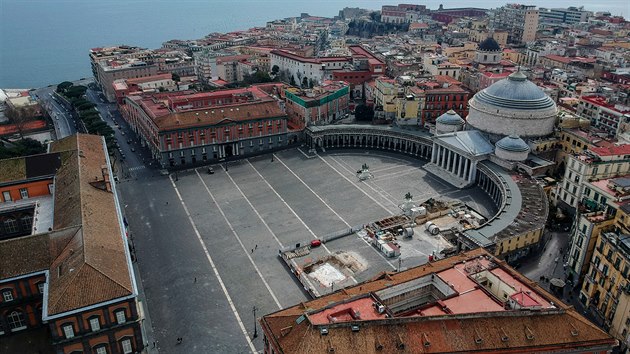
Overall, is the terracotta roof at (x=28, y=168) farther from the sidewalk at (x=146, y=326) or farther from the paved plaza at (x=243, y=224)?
the sidewalk at (x=146, y=326)

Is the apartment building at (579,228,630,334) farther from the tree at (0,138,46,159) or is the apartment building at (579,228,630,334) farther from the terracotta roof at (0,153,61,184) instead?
the tree at (0,138,46,159)

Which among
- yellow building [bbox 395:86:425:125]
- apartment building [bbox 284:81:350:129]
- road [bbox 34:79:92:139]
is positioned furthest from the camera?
road [bbox 34:79:92:139]

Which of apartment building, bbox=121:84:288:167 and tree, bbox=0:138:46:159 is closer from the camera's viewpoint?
tree, bbox=0:138:46:159

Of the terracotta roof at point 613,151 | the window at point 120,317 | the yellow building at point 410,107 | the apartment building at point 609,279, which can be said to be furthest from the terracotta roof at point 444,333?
the yellow building at point 410,107

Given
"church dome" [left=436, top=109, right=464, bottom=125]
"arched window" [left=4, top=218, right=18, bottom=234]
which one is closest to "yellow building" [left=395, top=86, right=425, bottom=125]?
"church dome" [left=436, top=109, right=464, bottom=125]

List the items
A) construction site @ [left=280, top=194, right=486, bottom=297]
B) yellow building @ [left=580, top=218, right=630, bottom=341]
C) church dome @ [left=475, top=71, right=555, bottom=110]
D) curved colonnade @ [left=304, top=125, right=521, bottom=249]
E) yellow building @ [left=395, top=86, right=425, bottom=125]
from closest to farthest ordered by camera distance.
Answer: yellow building @ [left=580, top=218, right=630, bottom=341], construction site @ [left=280, top=194, right=486, bottom=297], curved colonnade @ [left=304, top=125, right=521, bottom=249], church dome @ [left=475, top=71, right=555, bottom=110], yellow building @ [left=395, top=86, right=425, bottom=125]

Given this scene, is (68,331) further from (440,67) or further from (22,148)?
(440,67)

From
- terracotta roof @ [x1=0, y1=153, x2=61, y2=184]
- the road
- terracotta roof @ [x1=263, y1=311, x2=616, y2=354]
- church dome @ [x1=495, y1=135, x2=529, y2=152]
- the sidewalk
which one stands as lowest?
the sidewalk
